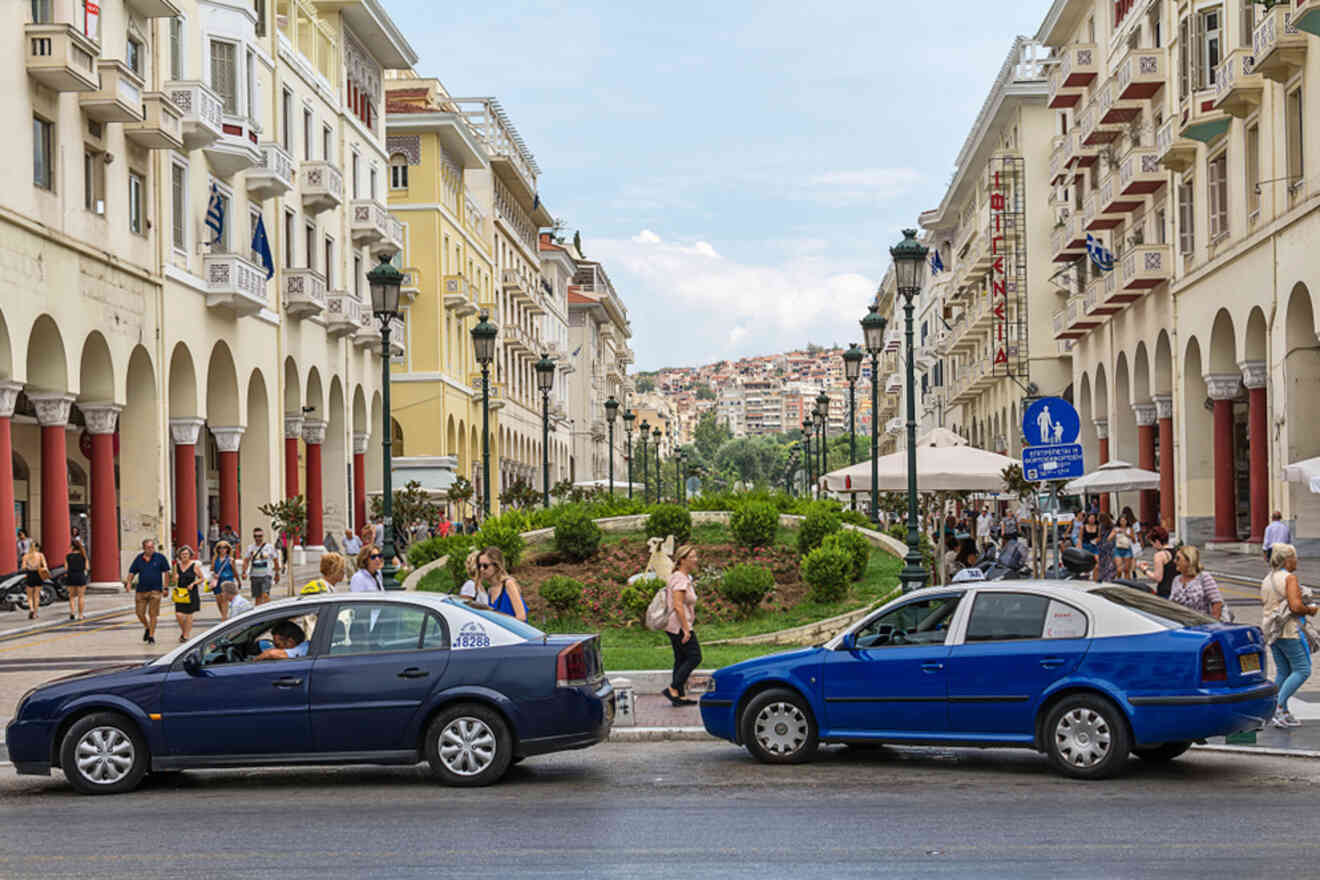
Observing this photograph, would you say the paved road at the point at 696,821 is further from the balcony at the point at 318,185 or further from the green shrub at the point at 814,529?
the balcony at the point at 318,185

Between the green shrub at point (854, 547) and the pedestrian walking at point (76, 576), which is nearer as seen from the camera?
the green shrub at point (854, 547)

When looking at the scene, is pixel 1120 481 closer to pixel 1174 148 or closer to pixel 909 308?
pixel 1174 148

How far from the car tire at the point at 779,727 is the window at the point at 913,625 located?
2.31ft

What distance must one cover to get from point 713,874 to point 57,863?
3.65m

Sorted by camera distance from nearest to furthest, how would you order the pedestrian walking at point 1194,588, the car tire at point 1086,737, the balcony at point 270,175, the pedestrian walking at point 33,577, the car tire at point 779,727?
the car tire at point 1086,737, the car tire at point 779,727, the pedestrian walking at point 1194,588, the pedestrian walking at point 33,577, the balcony at point 270,175

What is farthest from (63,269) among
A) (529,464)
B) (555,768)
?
(529,464)

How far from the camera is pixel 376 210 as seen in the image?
54.8 m

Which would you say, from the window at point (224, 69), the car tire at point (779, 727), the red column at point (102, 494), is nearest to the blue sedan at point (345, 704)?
the car tire at point (779, 727)

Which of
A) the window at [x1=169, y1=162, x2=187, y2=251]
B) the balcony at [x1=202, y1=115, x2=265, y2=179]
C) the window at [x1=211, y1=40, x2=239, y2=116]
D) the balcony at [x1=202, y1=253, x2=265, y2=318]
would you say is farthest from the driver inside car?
the window at [x1=211, y1=40, x2=239, y2=116]

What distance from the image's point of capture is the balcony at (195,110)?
37375 mm

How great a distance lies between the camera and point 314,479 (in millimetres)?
50312

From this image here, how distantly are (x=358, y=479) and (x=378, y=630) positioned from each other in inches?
1766

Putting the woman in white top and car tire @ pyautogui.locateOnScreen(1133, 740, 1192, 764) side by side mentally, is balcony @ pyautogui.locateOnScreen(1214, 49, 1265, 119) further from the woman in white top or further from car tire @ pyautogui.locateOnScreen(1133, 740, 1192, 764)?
car tire @ pyautogui.locateOnScreen(1133, 740, 1192, 764)

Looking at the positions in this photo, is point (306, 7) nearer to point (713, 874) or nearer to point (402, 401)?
point (402, 401)
